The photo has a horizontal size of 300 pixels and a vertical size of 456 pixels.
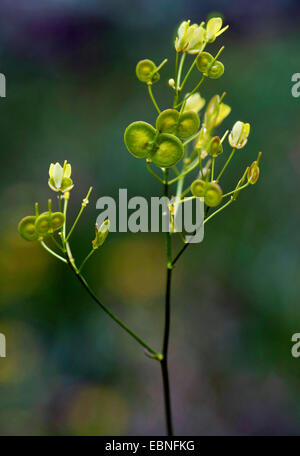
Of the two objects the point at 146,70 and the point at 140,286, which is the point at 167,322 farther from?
the point at 140,286

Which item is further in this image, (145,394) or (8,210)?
(8,210)

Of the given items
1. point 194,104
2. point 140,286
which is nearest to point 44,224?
point 194,104

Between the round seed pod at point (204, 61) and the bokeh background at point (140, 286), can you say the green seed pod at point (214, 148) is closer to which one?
the round seed pod at point (204, 61)

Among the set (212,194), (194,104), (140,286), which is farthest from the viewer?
(140,286)

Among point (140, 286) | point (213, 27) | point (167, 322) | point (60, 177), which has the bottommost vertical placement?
point (167, 322)
